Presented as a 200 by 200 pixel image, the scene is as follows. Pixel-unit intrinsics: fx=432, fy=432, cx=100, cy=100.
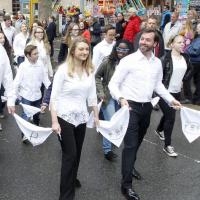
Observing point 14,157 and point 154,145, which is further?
point 154,145

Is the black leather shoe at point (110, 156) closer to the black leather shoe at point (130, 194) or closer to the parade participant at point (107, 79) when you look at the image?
the parade participant at point (107, 79)

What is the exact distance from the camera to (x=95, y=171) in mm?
5656

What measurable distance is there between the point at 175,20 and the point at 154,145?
16.4 ft

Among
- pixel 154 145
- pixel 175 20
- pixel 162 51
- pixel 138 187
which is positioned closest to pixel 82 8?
pixel 175 20

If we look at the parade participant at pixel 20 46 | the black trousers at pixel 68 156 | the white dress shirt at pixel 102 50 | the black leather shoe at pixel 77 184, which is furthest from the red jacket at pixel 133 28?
the black trousers at pixel 68 156

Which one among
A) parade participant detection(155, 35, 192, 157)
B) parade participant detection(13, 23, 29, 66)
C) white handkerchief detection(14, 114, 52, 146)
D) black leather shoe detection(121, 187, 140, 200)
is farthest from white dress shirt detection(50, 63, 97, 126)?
parade participant detection(13, 23, 29, 66)

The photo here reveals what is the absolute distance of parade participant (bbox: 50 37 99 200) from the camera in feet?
14.0

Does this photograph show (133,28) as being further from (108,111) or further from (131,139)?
(131,139)

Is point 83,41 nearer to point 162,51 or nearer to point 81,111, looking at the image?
point 81,111

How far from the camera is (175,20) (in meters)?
10.9

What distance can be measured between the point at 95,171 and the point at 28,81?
6.60 ft

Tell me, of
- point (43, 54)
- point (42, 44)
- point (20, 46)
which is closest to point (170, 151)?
point (43, 54)

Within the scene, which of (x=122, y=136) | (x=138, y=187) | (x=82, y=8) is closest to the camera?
(x=122, y=136)

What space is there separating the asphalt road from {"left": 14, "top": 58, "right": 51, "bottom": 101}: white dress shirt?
0.75 meters
